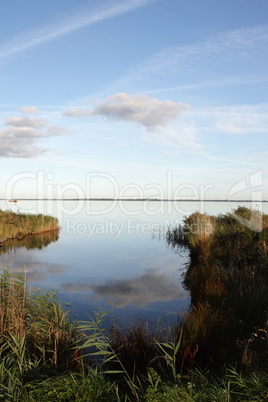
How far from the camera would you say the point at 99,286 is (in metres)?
12.3

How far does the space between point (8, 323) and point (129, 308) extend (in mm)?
4544

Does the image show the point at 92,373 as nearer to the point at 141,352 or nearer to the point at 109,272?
the point at 141,352

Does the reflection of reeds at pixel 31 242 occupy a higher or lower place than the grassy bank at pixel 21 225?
lower

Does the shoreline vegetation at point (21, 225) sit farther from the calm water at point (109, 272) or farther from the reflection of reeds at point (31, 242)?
the calm water at point (109, 272)

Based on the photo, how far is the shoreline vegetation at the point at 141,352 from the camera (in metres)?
4.10

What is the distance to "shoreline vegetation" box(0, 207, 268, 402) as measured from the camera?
13.5 ft

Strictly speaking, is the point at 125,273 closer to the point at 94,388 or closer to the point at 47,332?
the point at 47,332

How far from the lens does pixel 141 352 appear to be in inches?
231

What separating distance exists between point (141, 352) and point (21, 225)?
22901mm

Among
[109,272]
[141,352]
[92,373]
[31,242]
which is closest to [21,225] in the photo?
[31,242]

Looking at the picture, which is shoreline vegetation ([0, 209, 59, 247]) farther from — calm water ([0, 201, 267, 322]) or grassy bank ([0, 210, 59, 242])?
calm water ([0, 201, 267, 322])

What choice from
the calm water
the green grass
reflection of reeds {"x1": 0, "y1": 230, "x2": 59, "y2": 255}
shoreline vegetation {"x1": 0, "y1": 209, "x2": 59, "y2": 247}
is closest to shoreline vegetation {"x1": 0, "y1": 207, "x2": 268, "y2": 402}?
the green grass

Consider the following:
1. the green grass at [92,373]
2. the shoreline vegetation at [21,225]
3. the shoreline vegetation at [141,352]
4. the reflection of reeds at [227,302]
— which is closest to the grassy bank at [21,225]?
the shoreline vegetation at [21,225]

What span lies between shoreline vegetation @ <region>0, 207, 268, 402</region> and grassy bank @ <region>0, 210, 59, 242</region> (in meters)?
17.6
